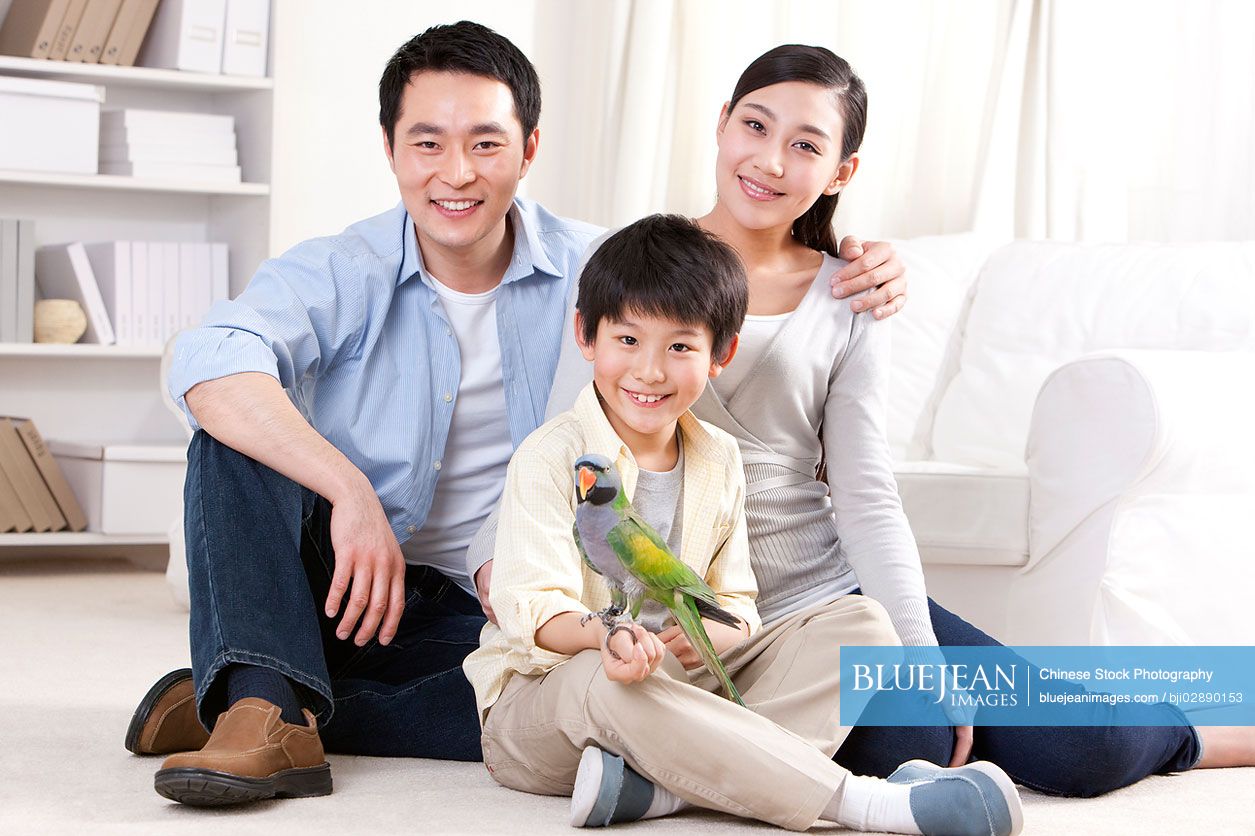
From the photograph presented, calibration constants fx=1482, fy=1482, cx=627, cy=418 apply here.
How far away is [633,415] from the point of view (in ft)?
4.80

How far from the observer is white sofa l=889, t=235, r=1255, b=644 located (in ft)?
6.46

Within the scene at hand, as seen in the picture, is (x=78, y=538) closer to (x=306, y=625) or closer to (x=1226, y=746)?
(x=306, y=625)

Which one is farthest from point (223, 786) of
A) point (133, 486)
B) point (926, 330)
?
point (133, 486)

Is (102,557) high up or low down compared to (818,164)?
down

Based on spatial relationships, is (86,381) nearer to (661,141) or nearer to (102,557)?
(102,557)

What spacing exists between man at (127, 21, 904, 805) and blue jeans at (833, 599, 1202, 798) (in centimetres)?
46

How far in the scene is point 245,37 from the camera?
3.56m

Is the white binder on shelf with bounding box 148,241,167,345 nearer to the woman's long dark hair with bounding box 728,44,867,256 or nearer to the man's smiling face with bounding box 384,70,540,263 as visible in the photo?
the man's smiling face with bounding box 384,70,540,263

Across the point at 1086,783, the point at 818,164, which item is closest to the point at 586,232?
the point at 818,164

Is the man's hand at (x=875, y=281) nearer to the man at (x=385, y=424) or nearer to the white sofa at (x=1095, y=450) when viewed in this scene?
the man at (x=385, y=424)

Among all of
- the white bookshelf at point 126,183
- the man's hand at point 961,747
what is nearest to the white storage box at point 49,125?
the white bookshelf at point 126,183

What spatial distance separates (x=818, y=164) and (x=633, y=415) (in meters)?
0.41

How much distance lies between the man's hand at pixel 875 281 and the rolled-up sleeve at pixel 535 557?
1.43ft

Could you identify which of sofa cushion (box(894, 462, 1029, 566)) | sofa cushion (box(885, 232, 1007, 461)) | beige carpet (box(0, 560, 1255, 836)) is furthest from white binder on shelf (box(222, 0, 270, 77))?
sofa cushion (box(894, 462, 1029, 566))
